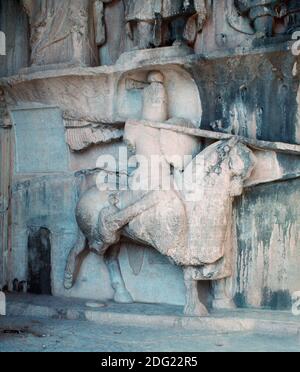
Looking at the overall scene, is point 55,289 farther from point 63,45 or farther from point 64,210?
point 63,45

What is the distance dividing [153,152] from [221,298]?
154cm

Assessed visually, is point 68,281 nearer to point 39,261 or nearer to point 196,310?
point 39,261

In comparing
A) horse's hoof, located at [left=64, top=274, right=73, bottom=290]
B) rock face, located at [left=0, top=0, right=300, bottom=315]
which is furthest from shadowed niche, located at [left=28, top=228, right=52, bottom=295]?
horse's hoof, located at [left=64, top=274, right=73, bottom=290]

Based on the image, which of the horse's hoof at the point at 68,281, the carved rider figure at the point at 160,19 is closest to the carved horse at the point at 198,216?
the horse's hoof at the point at 68,281

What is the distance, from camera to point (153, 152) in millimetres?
7551

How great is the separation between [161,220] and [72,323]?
1292mm

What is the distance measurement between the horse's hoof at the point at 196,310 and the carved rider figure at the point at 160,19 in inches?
101

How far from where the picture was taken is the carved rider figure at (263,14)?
23.7 feet

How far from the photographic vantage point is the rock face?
7.16 meters

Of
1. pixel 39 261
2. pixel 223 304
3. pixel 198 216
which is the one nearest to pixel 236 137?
pixel 198 216

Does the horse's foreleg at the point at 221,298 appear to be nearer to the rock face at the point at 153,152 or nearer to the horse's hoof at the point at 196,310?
the rock face at the point at 153,152

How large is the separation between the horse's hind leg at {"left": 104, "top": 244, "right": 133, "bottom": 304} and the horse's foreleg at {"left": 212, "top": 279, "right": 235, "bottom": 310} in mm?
917

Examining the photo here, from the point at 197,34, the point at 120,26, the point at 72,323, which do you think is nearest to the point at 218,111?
the point at 197,34

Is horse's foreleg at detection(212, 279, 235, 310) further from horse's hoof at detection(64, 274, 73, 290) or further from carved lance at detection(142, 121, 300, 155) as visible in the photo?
horse's hoof at detection(64, 274, 73, 290)
